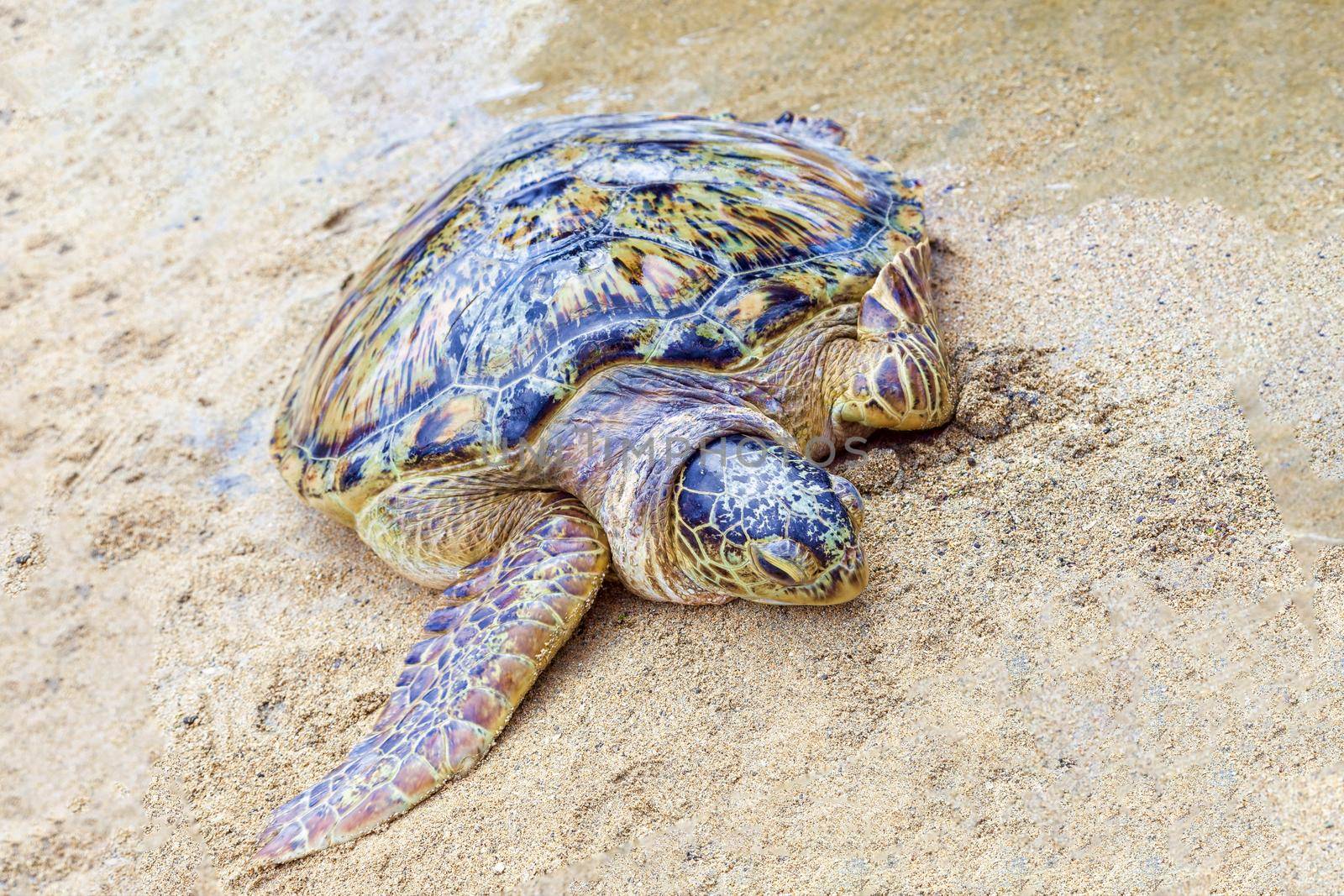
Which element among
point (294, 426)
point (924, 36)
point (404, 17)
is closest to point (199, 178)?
point (404, 17)

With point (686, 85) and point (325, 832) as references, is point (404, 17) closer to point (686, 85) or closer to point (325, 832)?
point (686, 85)

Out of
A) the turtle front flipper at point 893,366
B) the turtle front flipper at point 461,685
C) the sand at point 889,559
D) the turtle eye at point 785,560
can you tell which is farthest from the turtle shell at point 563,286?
the turtle eye at point 785,560

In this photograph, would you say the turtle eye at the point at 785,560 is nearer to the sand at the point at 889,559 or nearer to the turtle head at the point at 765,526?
the turtle head at the point at 765,526

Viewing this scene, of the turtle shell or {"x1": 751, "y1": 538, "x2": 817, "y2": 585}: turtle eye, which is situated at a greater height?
the turtle shell

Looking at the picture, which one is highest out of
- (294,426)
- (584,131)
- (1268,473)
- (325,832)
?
(584,131)

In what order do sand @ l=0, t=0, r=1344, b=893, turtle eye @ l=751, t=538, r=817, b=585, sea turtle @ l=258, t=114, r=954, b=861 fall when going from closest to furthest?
sand @ l=0, t=0, r=1344, b=893
turtle eye @ l=751, t=538, r=817, b=585
sea turtle @ l=258, t=114, r=954, b=861

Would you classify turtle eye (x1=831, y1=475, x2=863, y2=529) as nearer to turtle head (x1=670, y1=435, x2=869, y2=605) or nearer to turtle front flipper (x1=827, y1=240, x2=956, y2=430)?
turtle head (x1=670, y1=435, x2=869, y2=605)

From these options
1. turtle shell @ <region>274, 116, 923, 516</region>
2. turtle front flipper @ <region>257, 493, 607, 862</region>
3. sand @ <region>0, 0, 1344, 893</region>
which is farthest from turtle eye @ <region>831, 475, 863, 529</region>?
turtle front flipper @ <region>257, 493, 607, 862</region>

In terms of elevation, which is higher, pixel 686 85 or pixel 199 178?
pixel 199 178

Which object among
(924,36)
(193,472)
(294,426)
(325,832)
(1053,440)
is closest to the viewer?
(325,832)
